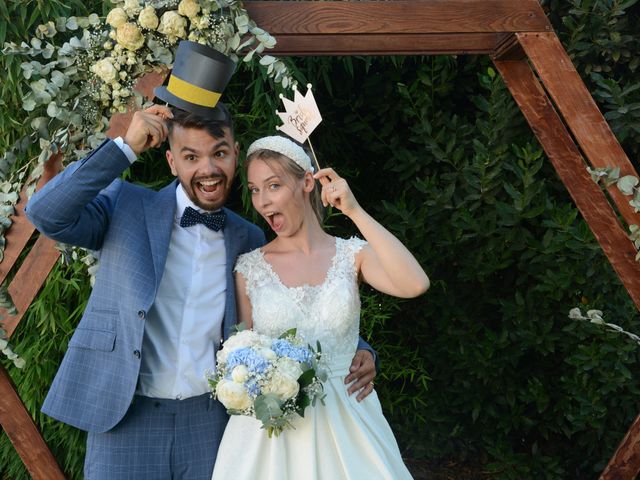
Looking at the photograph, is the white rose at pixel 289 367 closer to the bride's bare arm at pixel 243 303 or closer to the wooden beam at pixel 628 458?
the bride's bare arm at pixel 243 303

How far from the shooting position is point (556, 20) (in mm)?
4863

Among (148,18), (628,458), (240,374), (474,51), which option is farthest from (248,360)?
(628,458)

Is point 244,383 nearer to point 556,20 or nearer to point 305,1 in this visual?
point 305,1

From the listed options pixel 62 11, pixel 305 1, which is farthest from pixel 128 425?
pixel 62 11

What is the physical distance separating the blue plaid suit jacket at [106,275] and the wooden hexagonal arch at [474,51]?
332 mm

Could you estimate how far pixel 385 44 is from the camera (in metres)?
3.20

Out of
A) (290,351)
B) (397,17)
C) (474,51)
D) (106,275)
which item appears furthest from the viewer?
(474,51)

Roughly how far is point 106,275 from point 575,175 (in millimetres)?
1798

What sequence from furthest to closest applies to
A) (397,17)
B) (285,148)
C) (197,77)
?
(397,17) < (285,148) < (197,77)

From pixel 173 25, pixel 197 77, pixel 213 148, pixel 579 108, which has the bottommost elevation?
pixel 579 108

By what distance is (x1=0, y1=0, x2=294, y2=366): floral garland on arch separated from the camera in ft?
9.48

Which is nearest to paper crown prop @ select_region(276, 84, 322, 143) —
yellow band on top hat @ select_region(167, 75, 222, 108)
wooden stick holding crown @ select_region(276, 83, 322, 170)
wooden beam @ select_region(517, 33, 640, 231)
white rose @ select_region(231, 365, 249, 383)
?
wooden stick holding crown @ select_region(276, 83, 322, 170)

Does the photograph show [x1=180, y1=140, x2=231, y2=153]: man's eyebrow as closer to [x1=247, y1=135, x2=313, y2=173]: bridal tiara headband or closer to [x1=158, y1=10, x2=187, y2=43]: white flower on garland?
[x1=247, y1=135, x2=313, y2=173]: bridal tiara headband

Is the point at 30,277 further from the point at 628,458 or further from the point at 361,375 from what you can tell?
the point at 628,458
